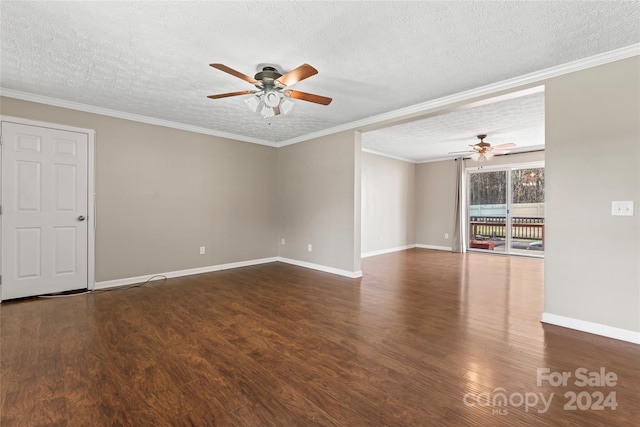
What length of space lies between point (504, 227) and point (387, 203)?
2.94 m

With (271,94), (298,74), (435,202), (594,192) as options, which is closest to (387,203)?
(435,202)

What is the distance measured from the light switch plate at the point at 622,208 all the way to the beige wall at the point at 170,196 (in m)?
5.12

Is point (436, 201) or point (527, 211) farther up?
point (436, 201)

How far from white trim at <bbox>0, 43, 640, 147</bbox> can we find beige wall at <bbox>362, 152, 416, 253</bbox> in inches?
92.3

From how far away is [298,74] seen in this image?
8.29ft

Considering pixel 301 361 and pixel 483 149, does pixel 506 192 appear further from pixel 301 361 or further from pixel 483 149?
pixel 301 361

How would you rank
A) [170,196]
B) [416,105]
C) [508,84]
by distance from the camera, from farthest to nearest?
[170,196], [416,105], [508,84]

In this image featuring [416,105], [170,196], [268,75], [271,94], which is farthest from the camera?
[170,196]

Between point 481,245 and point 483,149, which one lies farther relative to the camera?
point 481,245

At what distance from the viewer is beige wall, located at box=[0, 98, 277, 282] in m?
4.12

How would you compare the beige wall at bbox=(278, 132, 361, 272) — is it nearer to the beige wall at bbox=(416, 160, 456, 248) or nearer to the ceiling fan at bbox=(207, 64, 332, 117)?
the ceiling fan at bbox=(207, 64, 332, 117)

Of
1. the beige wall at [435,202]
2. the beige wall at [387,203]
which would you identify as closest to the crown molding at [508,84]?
the beige wall at [387,203]

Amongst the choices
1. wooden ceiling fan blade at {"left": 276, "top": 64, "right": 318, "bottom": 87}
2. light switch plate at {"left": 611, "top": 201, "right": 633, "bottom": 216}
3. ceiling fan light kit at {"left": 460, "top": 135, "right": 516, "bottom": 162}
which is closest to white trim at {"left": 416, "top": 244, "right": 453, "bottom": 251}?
ceiling fan light kit at {"left": 460, "top": 135, "right": 516, "bottom": 162}

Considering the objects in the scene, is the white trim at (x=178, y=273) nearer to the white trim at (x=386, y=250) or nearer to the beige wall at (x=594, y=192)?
the white trim at (x=386, y=250)
